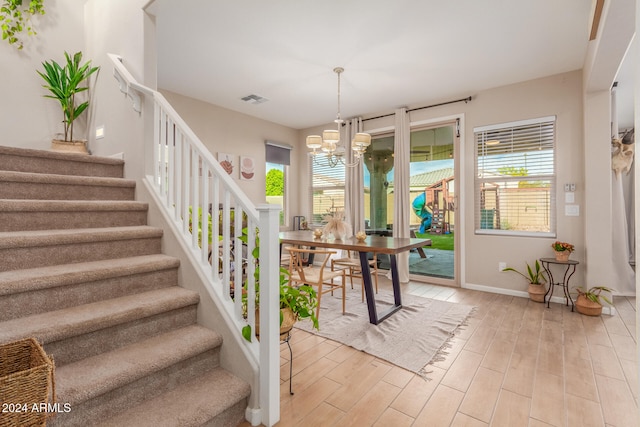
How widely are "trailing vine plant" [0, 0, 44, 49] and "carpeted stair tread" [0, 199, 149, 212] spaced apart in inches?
78.9

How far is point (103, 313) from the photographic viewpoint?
1464 mm

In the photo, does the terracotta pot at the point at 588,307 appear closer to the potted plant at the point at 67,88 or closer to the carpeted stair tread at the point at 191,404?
the carpeted stair tread at the point at 191,404

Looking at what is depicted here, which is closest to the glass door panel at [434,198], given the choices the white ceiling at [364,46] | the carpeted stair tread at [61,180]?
the white ceiling at [364,46]

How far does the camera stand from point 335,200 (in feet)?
19.1

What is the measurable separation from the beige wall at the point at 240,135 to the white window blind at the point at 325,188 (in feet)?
1.14

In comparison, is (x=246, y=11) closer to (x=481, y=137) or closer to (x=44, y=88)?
(x=44, y=88)

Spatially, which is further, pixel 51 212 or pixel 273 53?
pixel 273 53

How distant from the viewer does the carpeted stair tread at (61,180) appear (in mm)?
1903

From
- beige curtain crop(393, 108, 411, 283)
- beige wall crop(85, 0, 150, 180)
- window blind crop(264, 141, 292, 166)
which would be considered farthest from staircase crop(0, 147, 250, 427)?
window blind crop(264, 141, 292, 166)

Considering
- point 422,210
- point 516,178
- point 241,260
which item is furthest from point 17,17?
point 516,178

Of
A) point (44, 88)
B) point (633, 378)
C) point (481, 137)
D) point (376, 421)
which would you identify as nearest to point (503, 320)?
point (633, 378)

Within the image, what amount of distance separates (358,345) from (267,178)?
389 centimetres

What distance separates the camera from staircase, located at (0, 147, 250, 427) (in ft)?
4.24

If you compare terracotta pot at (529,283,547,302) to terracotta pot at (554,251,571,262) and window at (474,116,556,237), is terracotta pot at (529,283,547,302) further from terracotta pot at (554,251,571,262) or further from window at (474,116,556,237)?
window at (474,116,556,237)
